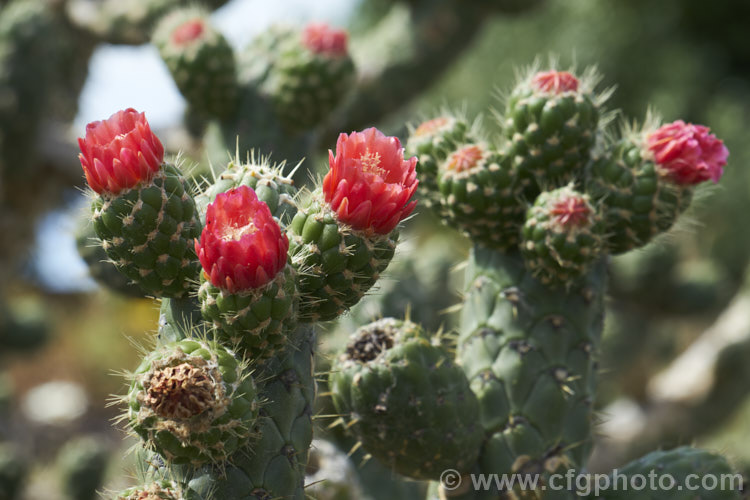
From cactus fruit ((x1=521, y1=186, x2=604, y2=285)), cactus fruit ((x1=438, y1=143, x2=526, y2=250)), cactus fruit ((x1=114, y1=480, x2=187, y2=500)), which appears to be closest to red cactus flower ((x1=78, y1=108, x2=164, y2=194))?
cactus fruit ((x1=114, y1=480, x2=187, y2=500))

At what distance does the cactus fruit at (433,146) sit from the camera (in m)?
2.34

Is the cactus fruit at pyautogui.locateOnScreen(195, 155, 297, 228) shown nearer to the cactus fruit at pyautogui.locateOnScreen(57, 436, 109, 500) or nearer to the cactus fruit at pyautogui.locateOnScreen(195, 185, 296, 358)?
the cactus fruit at pyautogui.locateOnScreen(195, 185, 296, 358)

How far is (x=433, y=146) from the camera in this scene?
234 centimetres

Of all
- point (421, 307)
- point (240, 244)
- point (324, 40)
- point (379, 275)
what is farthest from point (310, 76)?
point (240, 244)

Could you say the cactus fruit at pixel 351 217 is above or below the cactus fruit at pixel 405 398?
above

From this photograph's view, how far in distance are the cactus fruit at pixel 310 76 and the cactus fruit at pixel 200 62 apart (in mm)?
195

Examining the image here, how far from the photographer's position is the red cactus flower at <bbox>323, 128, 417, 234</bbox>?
158 cm

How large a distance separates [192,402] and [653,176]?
1.39m

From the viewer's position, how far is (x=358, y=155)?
1.60m

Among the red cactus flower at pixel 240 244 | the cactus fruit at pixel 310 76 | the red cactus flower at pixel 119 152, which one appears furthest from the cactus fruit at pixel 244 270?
the cactus fruit at pixel 310 76

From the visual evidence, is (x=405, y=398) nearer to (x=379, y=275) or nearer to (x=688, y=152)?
(x=379, y=275)

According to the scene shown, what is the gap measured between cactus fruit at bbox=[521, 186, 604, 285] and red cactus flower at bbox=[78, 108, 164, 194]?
101 cm

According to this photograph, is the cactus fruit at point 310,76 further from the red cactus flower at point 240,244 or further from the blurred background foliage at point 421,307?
the red cactus flower at point 240,244

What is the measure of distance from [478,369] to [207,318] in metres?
0.93
